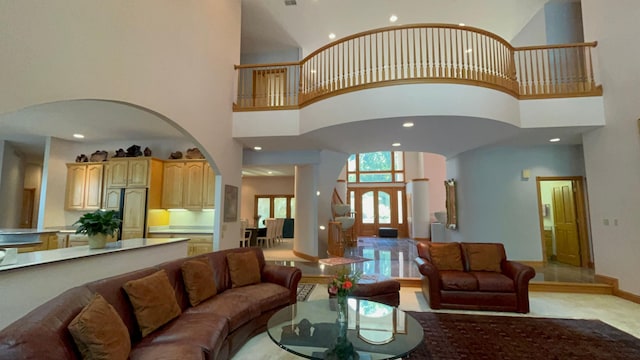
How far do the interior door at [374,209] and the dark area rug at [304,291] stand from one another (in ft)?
28.0

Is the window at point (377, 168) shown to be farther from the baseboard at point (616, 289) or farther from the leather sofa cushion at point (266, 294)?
the leather sofa cushion at point (266, 294)

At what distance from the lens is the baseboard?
4324 millimetres

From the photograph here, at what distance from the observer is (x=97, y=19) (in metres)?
2.89

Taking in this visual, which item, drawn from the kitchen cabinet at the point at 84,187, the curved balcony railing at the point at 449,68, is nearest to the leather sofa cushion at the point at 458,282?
the curved balcony railing at the point at 449,68

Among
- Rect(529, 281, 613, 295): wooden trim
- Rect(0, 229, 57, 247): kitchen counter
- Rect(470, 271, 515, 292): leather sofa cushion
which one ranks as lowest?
Rect(529, 281, 613, 295): wooden trim

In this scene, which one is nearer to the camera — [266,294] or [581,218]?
[266,294]

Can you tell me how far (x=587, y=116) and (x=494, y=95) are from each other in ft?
6.01

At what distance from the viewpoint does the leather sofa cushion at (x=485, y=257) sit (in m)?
4.31

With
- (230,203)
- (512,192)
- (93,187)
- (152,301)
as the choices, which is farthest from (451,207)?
(93,187)

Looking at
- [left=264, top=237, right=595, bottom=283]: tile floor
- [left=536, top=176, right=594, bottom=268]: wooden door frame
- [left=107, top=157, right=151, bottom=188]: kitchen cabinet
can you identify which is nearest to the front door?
[left=264, top=237, right=595, bottom=283]: tile floor

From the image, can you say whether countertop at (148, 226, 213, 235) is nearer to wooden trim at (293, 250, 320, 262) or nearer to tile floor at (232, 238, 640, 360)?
tile floor at (232, 238, 640, 360)

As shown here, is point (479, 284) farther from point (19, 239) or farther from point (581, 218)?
point (19, 239)

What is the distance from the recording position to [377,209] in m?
13.6

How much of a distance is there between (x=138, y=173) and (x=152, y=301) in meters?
4.55
